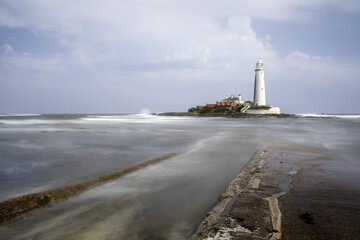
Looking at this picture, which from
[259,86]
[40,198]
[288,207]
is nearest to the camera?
[288,207]

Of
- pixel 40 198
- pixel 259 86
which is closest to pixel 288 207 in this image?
pixel 40 198

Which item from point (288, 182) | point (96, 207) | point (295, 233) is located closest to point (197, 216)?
point (295, 233)

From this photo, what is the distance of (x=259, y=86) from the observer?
223ft

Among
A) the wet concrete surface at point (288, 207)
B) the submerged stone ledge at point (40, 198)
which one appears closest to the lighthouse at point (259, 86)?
the wet concrete surface at point (288, 207)

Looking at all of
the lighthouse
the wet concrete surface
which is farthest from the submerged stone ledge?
the lighthouse

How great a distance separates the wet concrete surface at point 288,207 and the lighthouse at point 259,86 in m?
64.6

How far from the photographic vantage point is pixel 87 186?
222 inches

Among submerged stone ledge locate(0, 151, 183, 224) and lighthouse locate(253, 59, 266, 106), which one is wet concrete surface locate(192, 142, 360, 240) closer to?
submerged stone ledge locate(0, 151, 183, 224)

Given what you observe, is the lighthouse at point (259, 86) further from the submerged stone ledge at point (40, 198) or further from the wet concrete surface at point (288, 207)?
the submerged stone ledge at point (40, 198)

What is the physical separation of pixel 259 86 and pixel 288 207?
68.6 metres

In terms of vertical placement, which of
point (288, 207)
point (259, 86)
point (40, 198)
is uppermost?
point (259, 86)

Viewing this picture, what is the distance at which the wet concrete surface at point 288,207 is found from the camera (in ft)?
10.0

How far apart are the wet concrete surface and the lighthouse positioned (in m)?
64.6

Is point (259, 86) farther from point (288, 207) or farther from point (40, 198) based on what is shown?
point (40, 198)
